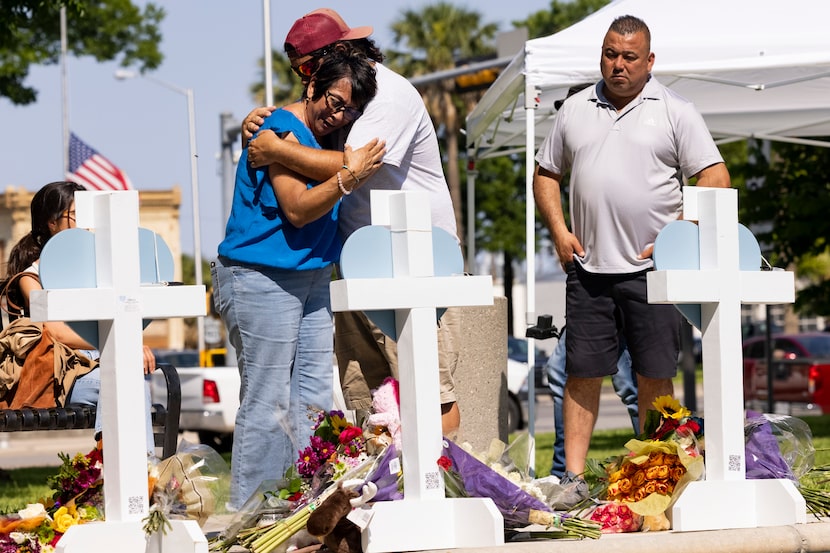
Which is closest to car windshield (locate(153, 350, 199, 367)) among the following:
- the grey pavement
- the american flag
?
the grey pavement

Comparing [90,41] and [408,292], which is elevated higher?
[90,41]

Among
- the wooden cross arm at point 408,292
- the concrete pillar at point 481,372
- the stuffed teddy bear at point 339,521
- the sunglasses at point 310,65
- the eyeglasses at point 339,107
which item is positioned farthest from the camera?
the concrete pillar at point 481,372

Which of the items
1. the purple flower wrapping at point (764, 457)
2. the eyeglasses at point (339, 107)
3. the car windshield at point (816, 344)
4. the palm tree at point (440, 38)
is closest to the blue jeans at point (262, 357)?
the eyeglasses at point (339, 107)

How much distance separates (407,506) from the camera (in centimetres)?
392

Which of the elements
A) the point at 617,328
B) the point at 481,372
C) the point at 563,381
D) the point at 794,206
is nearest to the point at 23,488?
the point at 481,372

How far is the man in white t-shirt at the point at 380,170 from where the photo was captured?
4648 millimetres

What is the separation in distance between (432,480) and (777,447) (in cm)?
139

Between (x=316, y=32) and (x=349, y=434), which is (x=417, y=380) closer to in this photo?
(x=349, y=434)

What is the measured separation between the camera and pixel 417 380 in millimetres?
3990

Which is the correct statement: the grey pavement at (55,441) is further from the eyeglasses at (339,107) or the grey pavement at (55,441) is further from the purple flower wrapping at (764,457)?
the purple flower wrapping at (764,457)

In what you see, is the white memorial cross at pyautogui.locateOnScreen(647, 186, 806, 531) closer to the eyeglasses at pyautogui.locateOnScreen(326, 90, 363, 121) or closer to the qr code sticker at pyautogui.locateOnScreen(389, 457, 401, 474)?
the qr code sticker at pyautogui.locateOnScreen(389, 457, 401, 474)

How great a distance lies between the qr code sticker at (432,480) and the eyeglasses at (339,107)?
146cm

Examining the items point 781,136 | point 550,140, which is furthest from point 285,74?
point 550,140

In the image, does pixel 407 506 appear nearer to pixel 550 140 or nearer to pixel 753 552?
pixel 753 552
